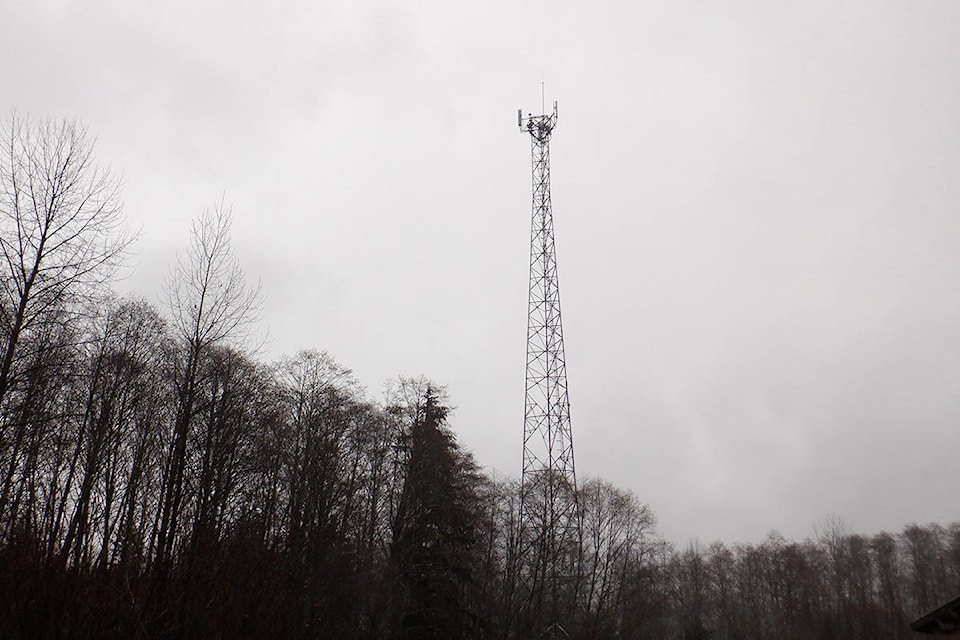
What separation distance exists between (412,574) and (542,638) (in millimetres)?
6461

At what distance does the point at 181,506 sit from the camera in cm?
1003

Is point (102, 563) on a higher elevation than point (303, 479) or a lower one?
lower

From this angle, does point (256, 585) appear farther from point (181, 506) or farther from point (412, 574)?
point (412, 574)

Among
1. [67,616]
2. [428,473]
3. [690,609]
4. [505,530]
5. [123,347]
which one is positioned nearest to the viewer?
[67,616]

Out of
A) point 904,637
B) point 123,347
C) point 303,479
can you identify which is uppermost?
point 123,347

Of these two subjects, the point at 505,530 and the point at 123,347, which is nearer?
the point at 123,347

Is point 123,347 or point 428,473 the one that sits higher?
point 123,347

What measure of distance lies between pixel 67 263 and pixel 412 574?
20617 millimetres

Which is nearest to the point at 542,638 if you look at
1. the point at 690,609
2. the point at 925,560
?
the point at 690,609

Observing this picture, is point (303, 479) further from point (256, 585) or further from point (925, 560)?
point (925, 560)

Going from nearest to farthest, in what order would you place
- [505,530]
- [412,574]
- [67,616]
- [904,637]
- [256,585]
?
1. [67,616]
2. [256,585]
3. [412,574]
4. [505,530]
5. [904,637]

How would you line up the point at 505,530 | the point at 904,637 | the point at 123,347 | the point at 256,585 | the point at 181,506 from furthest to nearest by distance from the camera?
1. the point at 904,637
2. the point at 505,530
3. the point at 123,347
4. the point at 181,506
5. the point at 256,585

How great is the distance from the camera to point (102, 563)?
6.63 meters

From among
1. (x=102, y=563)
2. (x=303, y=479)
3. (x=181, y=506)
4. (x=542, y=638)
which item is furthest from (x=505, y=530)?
(x=102, y=563)
